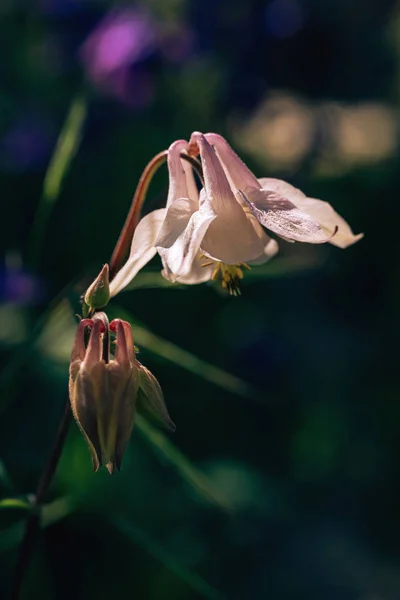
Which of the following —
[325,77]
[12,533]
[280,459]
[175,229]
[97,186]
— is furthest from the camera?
[325,77]

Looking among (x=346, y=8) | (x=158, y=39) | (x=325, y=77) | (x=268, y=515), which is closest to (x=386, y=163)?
(x=325, y=77)

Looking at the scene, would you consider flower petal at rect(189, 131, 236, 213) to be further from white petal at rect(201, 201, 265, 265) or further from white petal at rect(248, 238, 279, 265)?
white petal at rect(248, 238, 279, 265)

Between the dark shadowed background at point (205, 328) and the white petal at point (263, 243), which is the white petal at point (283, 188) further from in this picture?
the dark shadowed background at point (205, 328)

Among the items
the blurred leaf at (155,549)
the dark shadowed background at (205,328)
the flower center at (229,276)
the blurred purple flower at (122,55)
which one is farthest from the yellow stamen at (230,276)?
the blurred purple flower at (122,55)

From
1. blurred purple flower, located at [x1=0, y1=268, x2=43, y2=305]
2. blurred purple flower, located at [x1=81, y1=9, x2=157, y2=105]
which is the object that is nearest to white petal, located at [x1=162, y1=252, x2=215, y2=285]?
blurred purple flower, located at [x1=0, y1=268, x2=43, y2=305]

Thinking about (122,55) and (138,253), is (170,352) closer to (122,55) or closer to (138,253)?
(138,253)

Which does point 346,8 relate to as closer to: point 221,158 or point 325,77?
point 325,77
